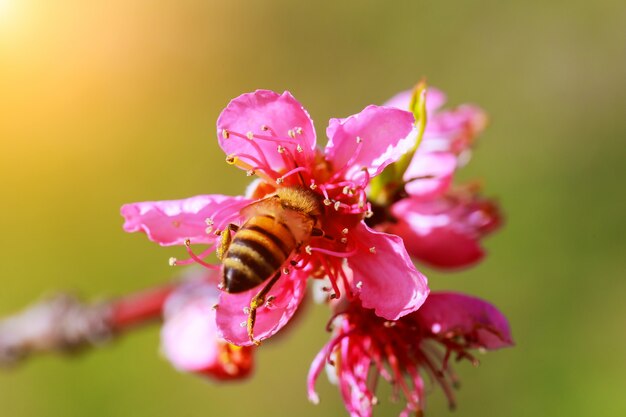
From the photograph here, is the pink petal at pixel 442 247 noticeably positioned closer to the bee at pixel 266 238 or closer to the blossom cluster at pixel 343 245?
the blossom cluster at pixel 343 245

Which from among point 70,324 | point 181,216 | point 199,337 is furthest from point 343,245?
point 70,324

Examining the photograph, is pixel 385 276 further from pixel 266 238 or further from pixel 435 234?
pixel 435 234

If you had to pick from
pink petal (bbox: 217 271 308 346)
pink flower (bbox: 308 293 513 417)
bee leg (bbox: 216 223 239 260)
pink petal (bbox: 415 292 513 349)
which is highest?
bee leg (bbox: 216 223 239 260)

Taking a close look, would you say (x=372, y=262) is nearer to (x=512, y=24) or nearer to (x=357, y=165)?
(x=357, y=165)

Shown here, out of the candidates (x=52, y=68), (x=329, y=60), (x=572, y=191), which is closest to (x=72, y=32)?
(x=52, y=68)

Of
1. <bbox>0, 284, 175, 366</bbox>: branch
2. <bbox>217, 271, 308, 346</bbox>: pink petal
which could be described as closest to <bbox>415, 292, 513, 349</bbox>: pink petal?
<bbox>217, 271, 308, 346</bbox>: pink petal

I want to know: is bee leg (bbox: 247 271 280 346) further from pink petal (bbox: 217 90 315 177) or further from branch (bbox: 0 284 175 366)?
branch (bbox: 0 284 175 366)
